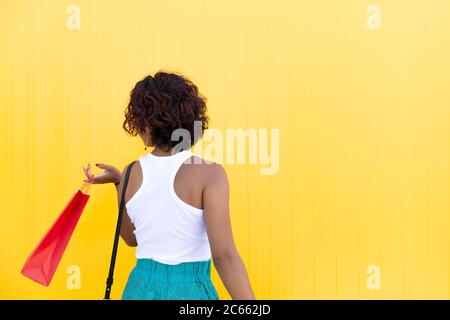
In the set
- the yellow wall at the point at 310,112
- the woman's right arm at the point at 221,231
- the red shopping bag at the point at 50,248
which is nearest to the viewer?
the woman's right arm at the point at 221,231

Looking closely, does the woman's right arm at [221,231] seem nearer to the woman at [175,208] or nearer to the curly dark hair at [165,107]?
the woman at [175,208]

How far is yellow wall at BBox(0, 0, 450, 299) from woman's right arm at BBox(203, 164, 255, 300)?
1.05 meters

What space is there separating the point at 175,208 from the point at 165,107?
0.28 m

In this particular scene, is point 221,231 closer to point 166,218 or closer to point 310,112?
point 166,218

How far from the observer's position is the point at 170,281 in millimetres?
1614

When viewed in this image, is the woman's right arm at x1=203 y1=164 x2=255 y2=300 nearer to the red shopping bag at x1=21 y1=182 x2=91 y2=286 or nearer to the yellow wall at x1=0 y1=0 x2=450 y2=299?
the red shopping bag at x1=21 y1=182 x2=91 y2=286

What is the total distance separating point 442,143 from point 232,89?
0.94 meters

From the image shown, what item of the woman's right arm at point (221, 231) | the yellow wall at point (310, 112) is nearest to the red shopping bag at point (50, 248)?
the yellow wall at point (310, 112)

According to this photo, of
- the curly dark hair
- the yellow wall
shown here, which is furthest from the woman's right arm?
the yellow wall

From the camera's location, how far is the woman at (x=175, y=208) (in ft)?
5.08

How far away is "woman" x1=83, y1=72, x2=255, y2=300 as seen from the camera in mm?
1549
